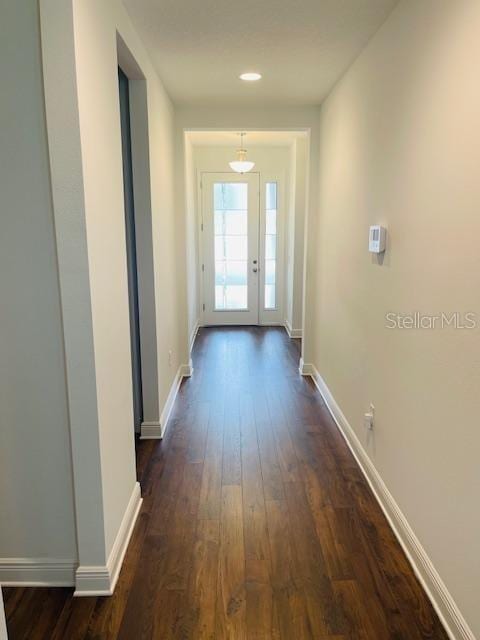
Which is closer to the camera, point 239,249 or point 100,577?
point 100,577

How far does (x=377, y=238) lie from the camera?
2.42 m

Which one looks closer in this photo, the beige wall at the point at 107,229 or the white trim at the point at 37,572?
the beige wall at the point at 107,229

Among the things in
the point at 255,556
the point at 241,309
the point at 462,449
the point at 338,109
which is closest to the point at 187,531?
the point at 255,556

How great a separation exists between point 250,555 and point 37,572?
892 mm

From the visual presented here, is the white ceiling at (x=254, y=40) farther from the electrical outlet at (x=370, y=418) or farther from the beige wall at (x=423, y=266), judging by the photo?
the electrical outlet at (x=370, y=418)

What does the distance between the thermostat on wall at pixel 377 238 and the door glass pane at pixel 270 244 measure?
13.6 feet

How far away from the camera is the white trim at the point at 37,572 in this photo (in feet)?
6.17

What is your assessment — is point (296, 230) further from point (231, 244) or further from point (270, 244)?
point (231, 244)

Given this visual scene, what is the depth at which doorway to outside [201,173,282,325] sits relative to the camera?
646cm

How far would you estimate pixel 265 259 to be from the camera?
263 inches

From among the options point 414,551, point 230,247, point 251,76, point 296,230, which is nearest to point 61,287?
point 414,551

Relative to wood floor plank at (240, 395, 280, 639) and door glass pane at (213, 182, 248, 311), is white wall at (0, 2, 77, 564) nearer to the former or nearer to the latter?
wood floor plank at (240, 395, 280, 639)

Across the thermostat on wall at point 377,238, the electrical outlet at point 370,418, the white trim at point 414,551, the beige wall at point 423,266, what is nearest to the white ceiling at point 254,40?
the beige wall at point 423,266

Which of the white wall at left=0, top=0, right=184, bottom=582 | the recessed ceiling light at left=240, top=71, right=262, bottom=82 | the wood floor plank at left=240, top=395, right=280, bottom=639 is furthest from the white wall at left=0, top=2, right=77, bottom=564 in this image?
the recessed ceiling light at left=240, top=71, right=262, bottom=82
